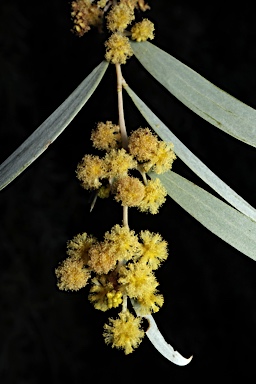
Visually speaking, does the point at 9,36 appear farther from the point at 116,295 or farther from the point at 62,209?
the point at 116,295

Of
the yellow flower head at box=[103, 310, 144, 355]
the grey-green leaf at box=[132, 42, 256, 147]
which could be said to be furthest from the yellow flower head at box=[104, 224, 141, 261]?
the grey-green leaf at box=[132, 42, 256, 147]

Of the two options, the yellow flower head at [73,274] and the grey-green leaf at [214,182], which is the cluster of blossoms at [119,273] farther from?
the grey-green leaf at [214,182]

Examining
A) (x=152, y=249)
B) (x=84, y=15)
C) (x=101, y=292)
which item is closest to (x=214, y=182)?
(x=152, y=249)

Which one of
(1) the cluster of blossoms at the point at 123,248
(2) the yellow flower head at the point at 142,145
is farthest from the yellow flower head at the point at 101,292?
(2) the yellow flower head at the point at 142,145

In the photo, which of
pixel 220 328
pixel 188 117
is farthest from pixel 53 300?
pixel 188 117

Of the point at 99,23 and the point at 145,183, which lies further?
the point at 99,23

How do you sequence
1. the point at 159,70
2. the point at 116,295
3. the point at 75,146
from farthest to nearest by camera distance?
the point at 75,146 → the point at 159,70 → the point at 116,295

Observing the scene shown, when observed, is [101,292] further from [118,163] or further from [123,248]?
[118,163]
